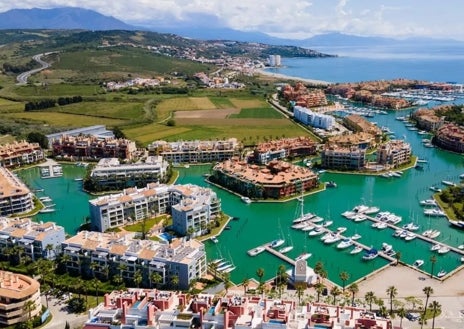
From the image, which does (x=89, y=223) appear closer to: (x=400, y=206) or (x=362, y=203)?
(x=362, y=203)

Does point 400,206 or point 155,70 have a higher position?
point 155,70

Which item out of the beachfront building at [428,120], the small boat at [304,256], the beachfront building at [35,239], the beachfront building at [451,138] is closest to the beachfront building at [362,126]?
the beachfront building at [451,138]

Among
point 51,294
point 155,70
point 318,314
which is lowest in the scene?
point 51,294

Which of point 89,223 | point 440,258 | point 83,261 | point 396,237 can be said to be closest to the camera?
point 83,261

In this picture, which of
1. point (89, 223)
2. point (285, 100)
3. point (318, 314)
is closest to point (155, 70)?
point (285, 100)

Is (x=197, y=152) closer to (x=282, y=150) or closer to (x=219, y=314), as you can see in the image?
→ (x=282, y=150)

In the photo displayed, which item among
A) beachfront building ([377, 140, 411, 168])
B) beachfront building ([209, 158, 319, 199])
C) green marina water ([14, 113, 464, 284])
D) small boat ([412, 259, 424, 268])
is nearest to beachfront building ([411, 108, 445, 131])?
green marina water ([14, 113, 464, 284])
